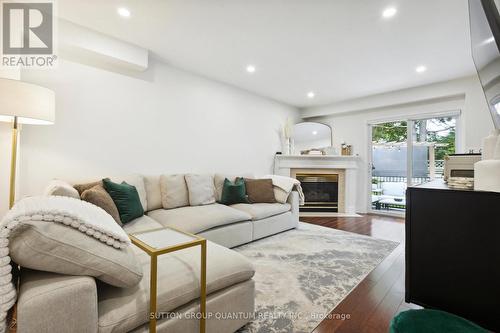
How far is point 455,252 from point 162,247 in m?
1.52

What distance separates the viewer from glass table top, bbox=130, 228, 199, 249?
1.22 m

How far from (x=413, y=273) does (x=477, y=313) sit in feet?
0.94

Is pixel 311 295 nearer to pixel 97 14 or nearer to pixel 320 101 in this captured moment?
pixel 97 14

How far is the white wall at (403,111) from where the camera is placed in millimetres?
3611

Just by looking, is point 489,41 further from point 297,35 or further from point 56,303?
point 297,35

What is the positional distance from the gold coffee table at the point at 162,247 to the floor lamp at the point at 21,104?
4.74ft

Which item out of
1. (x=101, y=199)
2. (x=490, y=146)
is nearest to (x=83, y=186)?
(x=101, y=199)

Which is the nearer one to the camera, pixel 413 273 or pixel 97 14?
pixel 413 273

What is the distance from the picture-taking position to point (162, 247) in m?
1.16

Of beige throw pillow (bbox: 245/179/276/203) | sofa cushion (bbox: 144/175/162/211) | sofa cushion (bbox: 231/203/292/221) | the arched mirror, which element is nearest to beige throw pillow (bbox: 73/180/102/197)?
sofa cushion (bbox: 144/175/162/211)

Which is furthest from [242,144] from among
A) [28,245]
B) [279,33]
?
[28,245]

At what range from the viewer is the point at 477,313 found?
114 centimetres

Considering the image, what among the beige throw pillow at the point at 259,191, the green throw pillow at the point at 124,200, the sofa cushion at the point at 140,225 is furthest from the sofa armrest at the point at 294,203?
the green throw pillow at the point at 124,200

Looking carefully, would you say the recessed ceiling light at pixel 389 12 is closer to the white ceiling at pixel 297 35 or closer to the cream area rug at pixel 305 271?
the white ceiling at pixel 297 35
